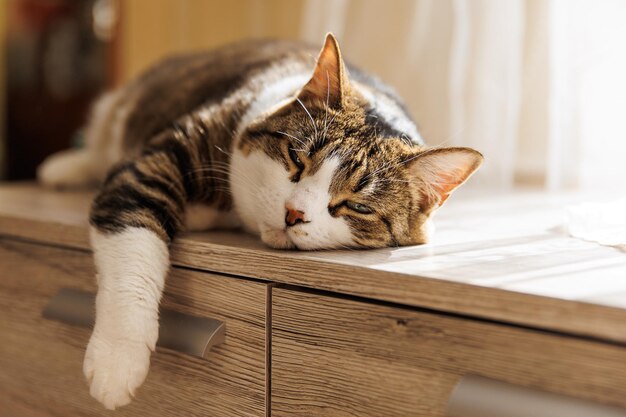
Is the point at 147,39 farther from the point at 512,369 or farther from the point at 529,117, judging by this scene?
the point at 512,369

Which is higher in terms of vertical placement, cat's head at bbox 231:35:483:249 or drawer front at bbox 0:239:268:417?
cat's head at bbox 231:35:483:249

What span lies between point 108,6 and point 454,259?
65.3 inches

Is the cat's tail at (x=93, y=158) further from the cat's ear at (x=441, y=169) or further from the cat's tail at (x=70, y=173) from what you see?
the cat's ear at (x=441, y=169)

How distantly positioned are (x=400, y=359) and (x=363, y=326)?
5 cm

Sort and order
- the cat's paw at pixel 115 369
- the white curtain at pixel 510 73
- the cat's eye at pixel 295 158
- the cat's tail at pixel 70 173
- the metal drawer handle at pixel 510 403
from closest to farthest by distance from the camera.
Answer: the metal drawer handle at pixel 510 403 → the cat's paw at pixel 115 369 → the cat's eye at pixel 295 158 → the white curtain at pixel 510 73 → the cat's tail at pixel 70 173

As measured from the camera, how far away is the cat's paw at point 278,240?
2.82 feet

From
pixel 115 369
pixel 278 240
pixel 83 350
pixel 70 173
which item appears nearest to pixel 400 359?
pixel 278 240

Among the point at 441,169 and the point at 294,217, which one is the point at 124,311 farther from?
the point at 441,169

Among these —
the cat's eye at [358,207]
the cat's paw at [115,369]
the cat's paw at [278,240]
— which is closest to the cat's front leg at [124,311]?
the cat's paw at [115,369]

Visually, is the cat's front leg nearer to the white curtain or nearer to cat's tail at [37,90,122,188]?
Result: cat's tail at [37,90,122,188]

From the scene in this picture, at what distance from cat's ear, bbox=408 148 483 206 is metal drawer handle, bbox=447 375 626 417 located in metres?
0.30

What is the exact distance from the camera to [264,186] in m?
0.93

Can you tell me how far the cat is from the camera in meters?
0.85

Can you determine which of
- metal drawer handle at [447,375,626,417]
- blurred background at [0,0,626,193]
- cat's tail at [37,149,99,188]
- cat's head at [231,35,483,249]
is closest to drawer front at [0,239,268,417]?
cat's head at [231,35,483,249]
